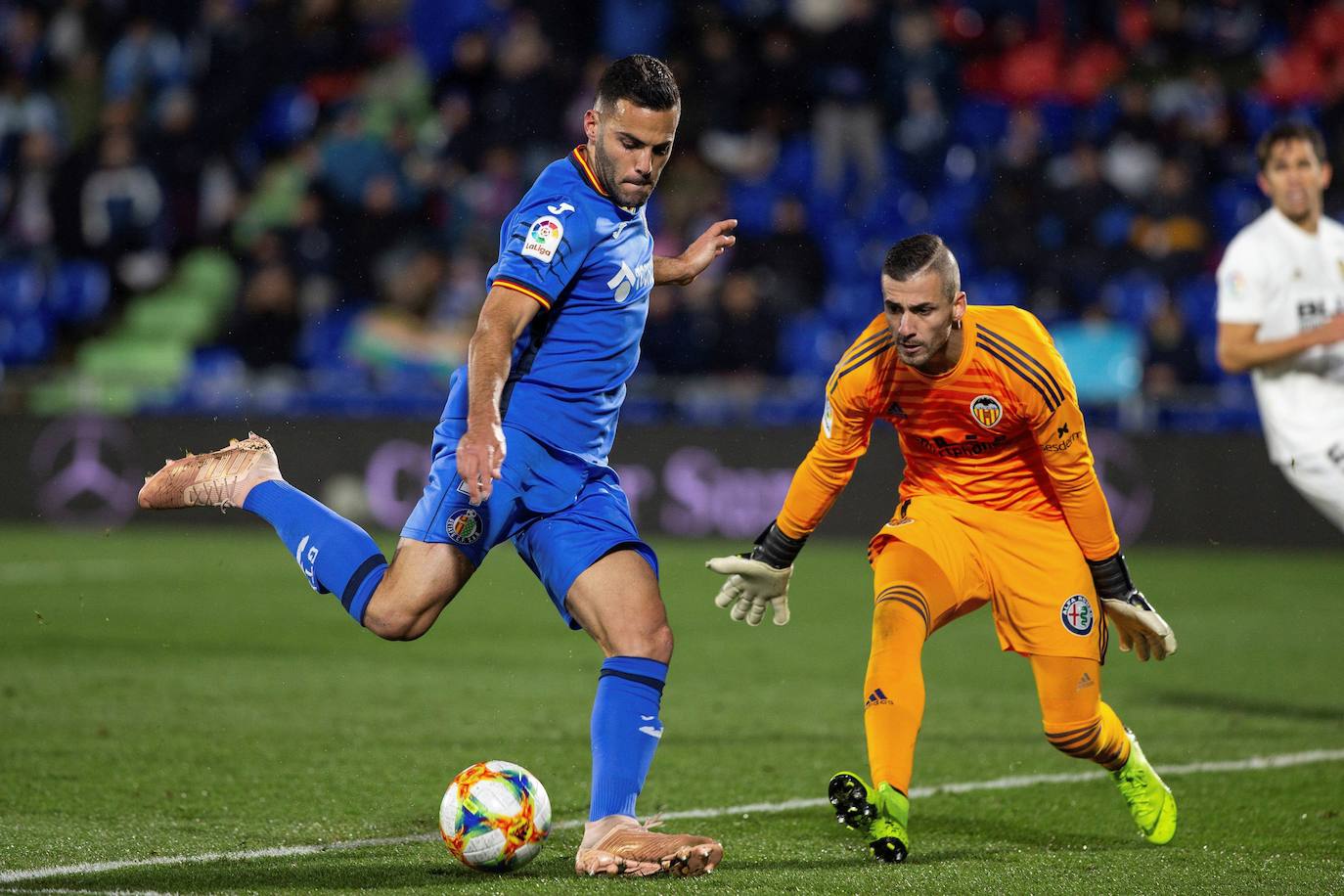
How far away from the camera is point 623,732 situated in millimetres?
4641

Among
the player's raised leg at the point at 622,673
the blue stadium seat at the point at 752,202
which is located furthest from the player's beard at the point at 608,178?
the blue stadium seat at the point at 752,202

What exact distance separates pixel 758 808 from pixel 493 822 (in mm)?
1308

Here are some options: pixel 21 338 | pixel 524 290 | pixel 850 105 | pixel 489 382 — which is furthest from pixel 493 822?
pixel 21 338

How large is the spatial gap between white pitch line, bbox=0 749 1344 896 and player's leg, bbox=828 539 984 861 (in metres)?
0.74

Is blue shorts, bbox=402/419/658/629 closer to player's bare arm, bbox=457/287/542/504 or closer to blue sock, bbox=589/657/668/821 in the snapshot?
player's bare arm, bbox=457/287/542/504

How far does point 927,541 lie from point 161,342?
44.6 feet

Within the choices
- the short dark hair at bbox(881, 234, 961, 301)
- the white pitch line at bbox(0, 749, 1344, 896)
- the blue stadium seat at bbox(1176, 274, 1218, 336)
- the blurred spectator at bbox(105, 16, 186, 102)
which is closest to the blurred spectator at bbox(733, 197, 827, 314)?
the blue stadium seat at bbox(1176, 274, 1218, 336)

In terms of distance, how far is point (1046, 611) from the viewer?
5.23m

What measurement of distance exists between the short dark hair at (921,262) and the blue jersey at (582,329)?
66 centimetres

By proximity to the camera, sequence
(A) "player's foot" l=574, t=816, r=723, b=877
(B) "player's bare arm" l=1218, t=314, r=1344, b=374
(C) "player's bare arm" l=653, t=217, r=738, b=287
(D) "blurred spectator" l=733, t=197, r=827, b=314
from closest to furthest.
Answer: (A) "player's foot" l=574, t=816, r=723, b=877 < (C) "player's bare arm" l=653, t=217, r=738, b=287 < (B) "player's bare arm" l=1218, t=314, r=1344, b=374 < (D) "blurred spectator" l=733, t=197, r=827, b=314

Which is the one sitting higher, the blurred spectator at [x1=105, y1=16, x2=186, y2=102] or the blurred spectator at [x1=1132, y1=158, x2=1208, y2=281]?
the blurred spectator at [x1=105, y1=16, x2=186, y2=102]

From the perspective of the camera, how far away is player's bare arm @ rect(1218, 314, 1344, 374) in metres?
7.05

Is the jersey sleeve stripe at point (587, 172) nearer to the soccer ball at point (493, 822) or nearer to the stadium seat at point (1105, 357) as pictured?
the soccer ball at point (493, 822)

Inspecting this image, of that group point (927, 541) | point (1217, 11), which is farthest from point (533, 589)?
point (1217, 11)
